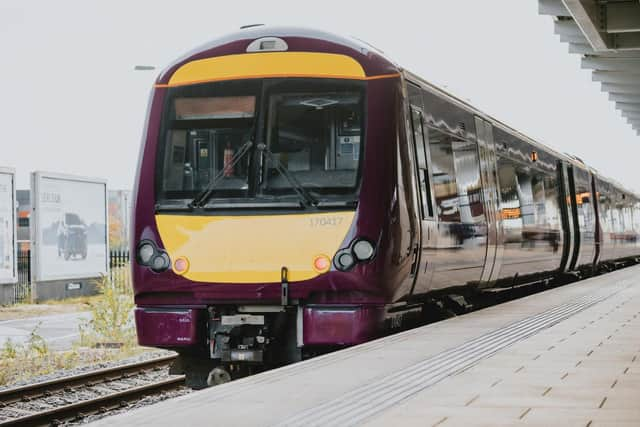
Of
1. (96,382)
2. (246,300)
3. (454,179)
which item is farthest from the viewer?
(96,382)

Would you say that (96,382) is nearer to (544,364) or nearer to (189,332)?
(189,332)

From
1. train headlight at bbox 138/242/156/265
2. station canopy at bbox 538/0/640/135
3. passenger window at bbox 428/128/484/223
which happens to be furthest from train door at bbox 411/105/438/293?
station canopy at bbox 538/0/640/135

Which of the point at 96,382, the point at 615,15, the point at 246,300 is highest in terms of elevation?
the point at 615,15

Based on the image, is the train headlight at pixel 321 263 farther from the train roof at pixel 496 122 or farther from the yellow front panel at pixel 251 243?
the train roof at pixel 496 122

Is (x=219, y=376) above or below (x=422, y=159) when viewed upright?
below

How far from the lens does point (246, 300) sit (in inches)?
340

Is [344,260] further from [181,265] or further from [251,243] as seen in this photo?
[181,265]

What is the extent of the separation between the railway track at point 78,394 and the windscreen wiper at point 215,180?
2.43m

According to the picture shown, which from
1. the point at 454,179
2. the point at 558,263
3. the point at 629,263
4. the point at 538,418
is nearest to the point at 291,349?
the point at 454,179

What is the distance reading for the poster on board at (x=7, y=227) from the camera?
24344 millimetres

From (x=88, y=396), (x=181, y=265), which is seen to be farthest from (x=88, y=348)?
(x=181, y=265)

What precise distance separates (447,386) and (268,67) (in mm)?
3950

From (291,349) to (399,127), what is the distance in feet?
7.05

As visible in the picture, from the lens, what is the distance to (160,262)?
8.85m
